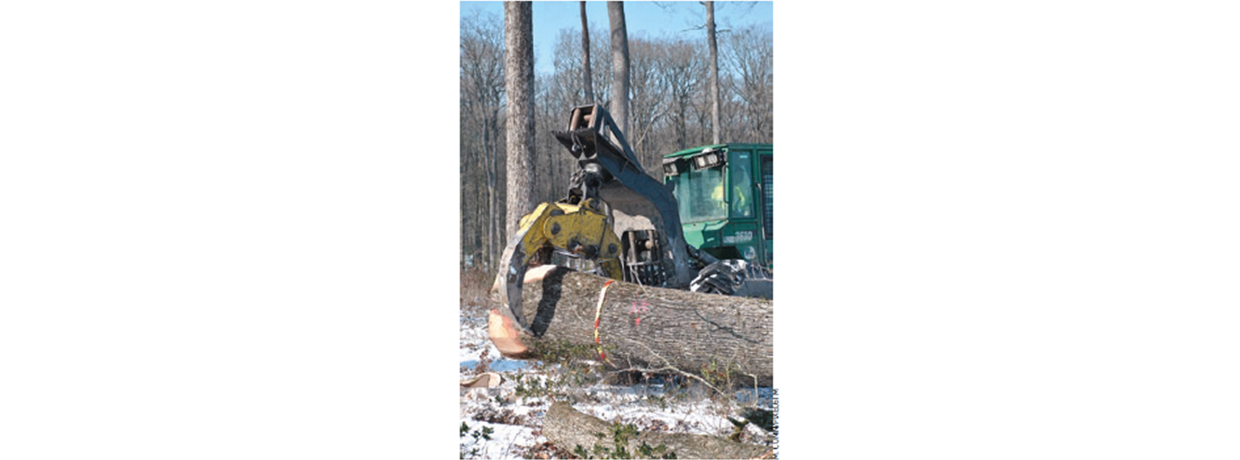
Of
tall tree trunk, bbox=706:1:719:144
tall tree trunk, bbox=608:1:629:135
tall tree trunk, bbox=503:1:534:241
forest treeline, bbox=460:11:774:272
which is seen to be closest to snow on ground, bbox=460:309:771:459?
forest treeline, bbox=460:11:774:272

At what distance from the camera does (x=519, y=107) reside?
4.39 meters

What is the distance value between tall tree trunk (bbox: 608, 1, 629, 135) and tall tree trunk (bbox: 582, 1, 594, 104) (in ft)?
0.38

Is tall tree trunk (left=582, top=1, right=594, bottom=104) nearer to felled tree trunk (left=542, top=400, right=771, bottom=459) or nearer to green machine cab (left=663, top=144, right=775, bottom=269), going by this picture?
→ green machine cab (left=663, top=144, right=775, bottom=269)

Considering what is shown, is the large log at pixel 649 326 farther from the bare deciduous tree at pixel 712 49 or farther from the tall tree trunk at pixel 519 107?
the bare deciduous tree at pixel 712 49

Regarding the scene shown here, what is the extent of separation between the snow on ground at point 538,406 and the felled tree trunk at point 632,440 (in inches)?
2.4

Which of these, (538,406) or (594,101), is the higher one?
(594,101)

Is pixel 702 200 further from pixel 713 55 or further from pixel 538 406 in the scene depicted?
pixel 538 406

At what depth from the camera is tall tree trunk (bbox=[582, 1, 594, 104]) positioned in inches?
156

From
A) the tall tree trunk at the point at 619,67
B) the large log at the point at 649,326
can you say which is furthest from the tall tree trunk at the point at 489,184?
the tall tree trunk at the point at 619,67

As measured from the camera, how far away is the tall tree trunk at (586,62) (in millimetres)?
3971

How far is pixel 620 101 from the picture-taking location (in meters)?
4.26

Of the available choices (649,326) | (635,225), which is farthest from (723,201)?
(649,326)

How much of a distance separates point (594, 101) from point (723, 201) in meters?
1.03

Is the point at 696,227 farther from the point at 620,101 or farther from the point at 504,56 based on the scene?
the point at 504,56
